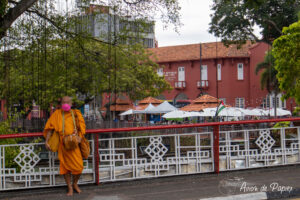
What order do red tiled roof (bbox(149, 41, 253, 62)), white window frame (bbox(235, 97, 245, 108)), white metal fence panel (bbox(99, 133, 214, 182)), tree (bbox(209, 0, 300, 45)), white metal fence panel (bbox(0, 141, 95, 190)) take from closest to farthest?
white metal fence panel (bbox(0, 141, 95, 190))
white metal fence panel (bbox(99, 133, 214, 182))
tree (bbox(209, 0, 300, 45))
white window frame (bbox(235, 97, 245, 108))
red tiled roof (bbox(149, 41, 253, 62))

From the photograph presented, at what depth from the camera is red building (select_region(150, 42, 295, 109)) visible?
1399 inches

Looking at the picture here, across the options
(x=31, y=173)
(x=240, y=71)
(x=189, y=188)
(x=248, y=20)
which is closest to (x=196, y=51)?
(x=240, y=71)

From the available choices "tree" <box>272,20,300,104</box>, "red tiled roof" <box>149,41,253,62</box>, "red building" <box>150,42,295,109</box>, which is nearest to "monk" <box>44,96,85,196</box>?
"tree" <box>272,20,300,104</box>

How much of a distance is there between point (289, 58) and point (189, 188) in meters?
7.36

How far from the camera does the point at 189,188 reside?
6.18m

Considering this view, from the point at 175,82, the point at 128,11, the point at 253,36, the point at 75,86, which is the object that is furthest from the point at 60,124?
the point at 175,82

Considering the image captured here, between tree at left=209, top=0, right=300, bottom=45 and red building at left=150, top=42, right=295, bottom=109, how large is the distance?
4.71m

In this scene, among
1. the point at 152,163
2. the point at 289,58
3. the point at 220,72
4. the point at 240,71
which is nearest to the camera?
the point at 152,163

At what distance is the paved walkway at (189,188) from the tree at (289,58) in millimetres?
5678

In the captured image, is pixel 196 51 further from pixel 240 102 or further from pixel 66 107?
pixel 66 107

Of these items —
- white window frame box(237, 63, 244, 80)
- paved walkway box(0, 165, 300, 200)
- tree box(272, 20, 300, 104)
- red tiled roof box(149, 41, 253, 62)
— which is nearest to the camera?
paved walkway box(0, 165, 300, 200)

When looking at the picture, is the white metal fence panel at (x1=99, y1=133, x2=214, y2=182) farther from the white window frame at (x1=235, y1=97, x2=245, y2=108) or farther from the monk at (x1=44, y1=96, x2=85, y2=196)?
the white window frame at (x1=235, y1=97, x2=245, y2=108)

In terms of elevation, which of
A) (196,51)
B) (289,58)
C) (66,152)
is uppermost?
(196,51)

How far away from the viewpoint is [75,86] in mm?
21281
